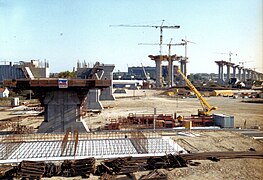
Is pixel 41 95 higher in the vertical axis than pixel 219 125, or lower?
higher

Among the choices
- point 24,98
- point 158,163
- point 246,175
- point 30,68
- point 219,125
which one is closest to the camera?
point 246,175

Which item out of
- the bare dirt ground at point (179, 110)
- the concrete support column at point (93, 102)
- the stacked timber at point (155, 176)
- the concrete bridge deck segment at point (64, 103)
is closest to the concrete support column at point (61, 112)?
the concrete bridge deck segment at point (64, 103)

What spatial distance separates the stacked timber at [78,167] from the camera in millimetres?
14966

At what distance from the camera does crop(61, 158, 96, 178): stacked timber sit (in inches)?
589

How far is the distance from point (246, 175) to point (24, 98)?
210ft

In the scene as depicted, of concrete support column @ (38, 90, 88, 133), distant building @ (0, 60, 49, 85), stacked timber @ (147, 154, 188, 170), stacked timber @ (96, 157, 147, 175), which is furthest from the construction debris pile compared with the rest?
distant building @ (0, 60, 49, 85)

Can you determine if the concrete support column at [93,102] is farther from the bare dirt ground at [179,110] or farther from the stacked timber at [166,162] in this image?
the stacked timber at [166,162]

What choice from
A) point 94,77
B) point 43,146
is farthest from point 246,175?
point 94,77

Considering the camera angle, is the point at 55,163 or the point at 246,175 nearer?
the point at 246,175

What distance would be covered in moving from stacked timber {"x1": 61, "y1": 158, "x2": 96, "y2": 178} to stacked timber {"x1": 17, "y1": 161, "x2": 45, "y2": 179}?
3.61 feet

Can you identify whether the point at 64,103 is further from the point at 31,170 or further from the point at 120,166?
the point at 120,166

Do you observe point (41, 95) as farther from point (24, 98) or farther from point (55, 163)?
point (24, 98)

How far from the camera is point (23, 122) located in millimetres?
35688

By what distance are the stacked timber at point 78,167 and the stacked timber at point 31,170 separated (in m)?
1.10
